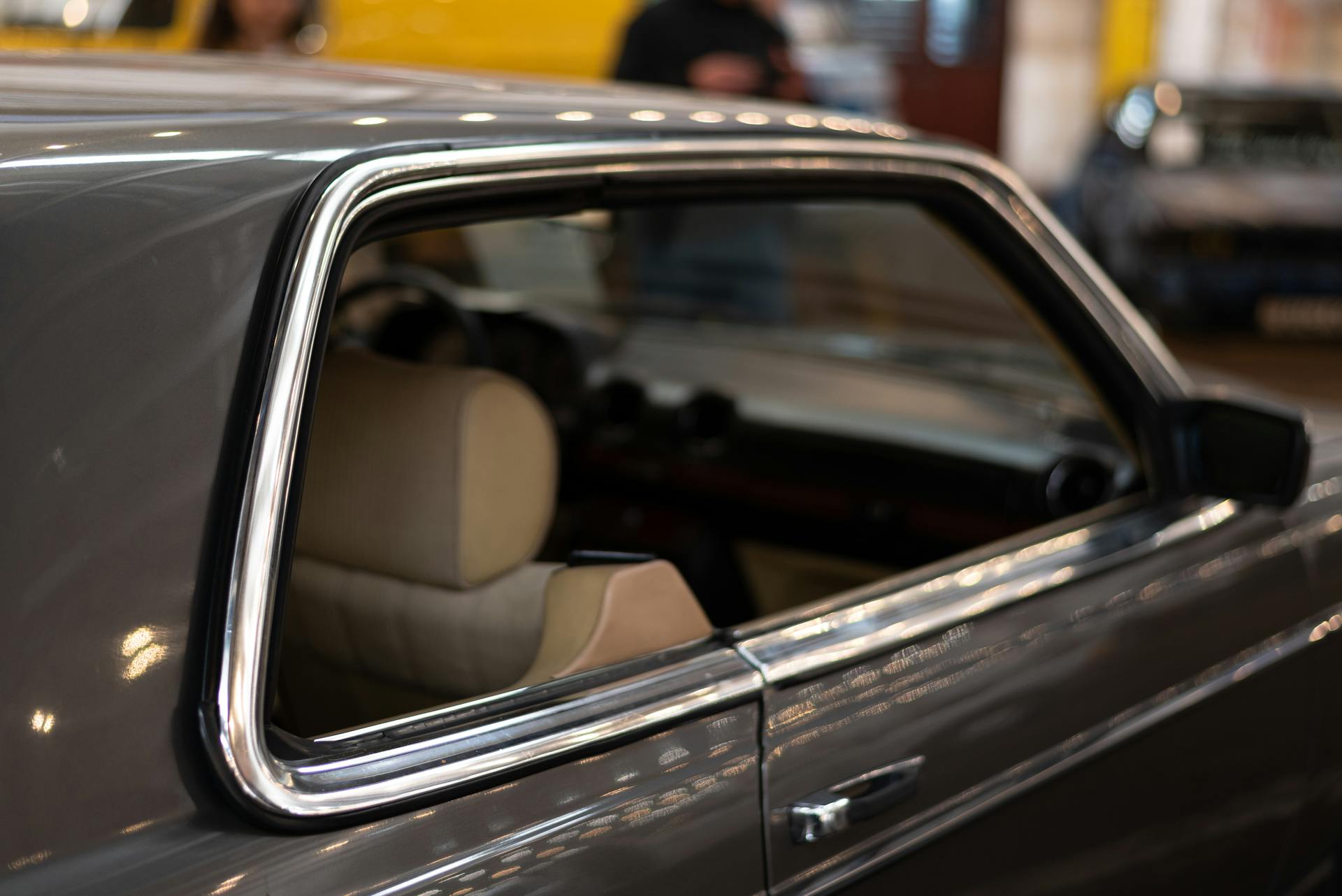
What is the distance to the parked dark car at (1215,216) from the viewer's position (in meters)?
6.97

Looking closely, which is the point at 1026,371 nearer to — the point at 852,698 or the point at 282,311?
the point at 852,698

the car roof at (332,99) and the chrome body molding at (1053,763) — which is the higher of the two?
the car roof at (332,99)

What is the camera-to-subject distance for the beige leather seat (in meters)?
1.32

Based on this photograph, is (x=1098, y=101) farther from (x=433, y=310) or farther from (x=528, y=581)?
(x=528, y=581)

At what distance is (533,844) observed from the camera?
1047 millimetres

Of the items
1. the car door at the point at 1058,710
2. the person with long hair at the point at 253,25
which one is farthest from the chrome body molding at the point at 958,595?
the person with long hair at the point at 253,25

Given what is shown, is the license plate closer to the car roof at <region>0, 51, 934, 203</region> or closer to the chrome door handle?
the car roof at <region>0, 51, 934, 203</region>

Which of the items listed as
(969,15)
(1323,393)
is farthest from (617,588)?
(969,15)

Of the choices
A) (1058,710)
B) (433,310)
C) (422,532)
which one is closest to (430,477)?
(422,532)

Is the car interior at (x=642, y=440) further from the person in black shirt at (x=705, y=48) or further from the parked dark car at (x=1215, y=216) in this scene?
the parked dark car at (x=1215, y=216)

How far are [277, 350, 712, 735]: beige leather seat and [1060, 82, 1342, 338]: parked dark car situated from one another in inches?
245

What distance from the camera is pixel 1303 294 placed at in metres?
6.99

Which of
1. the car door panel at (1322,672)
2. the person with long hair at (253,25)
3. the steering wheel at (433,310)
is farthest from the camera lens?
the person with long hair at (253,25)

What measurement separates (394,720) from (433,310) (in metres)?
1.72
